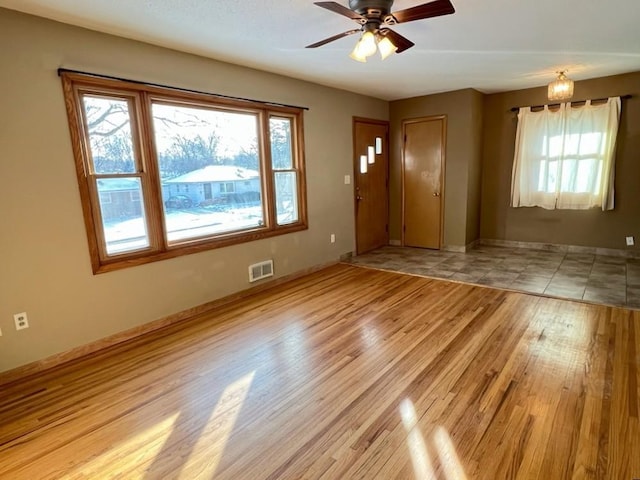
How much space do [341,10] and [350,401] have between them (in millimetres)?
2289

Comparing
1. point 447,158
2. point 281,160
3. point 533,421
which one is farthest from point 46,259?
point 447,158

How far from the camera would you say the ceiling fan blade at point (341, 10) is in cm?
199

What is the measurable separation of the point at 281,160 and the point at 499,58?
8.39 feet

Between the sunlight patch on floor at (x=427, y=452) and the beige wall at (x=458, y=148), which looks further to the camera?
the beige wall at (x=458, y=148)

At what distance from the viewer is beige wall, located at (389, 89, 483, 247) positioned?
521 cm

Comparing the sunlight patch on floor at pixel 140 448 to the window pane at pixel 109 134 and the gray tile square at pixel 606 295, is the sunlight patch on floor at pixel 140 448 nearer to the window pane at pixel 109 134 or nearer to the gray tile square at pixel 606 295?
Answer: the window pane at pixel 109 134

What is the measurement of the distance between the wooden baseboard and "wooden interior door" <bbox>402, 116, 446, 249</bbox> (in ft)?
9.47

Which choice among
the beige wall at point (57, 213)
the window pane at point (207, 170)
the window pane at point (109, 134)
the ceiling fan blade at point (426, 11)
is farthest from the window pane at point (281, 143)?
the ceiling fan blade at point (426, 11)

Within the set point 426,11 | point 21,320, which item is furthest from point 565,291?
point 21,320

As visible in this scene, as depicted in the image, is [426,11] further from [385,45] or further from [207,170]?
[207,170]

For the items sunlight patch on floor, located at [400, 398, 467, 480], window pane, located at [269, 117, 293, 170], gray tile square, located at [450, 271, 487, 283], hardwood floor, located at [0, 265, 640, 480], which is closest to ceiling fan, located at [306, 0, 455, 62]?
window pane, located at [269, 117, 293, 170]

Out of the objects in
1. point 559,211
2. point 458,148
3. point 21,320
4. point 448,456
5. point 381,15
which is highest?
point 381,15

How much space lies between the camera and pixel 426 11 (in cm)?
208

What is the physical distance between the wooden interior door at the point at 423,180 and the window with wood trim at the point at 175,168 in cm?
224
